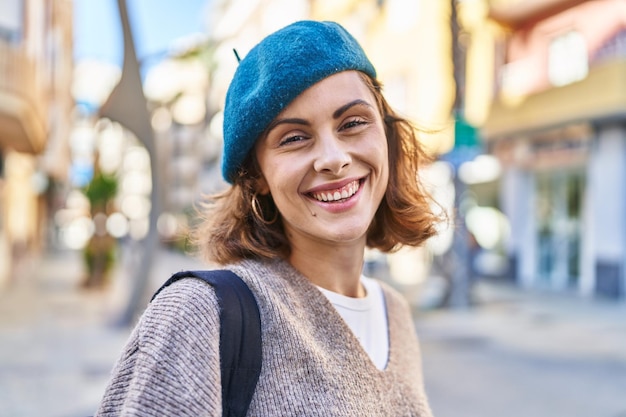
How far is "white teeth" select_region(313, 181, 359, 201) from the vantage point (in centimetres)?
126

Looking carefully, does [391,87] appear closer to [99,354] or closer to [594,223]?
[594,223]

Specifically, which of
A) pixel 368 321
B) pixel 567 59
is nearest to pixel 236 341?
A: pixel 368 321

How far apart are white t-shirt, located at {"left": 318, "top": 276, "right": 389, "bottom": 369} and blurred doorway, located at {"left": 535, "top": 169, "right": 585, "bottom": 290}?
41.5 feet

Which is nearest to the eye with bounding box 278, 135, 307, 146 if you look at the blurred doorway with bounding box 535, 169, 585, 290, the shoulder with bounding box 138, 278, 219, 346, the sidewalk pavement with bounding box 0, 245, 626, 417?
the shoulder with bounding box 138, 278, 219, 346

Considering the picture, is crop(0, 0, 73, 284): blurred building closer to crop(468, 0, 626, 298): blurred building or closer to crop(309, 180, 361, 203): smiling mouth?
crop(309, 180, 361, 203): smiling mouth

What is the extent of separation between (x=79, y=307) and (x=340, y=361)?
1055 centimetres

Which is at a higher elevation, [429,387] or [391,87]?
[391,87]

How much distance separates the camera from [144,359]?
0.90 meters

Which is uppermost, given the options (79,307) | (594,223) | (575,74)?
(575,74)

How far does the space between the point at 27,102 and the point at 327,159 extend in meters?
11.3

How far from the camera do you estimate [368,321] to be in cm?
144

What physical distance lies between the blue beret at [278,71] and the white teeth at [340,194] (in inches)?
7.6

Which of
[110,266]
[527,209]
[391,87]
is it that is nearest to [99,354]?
[110,266]

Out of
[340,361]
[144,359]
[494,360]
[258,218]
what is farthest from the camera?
[494,360]
